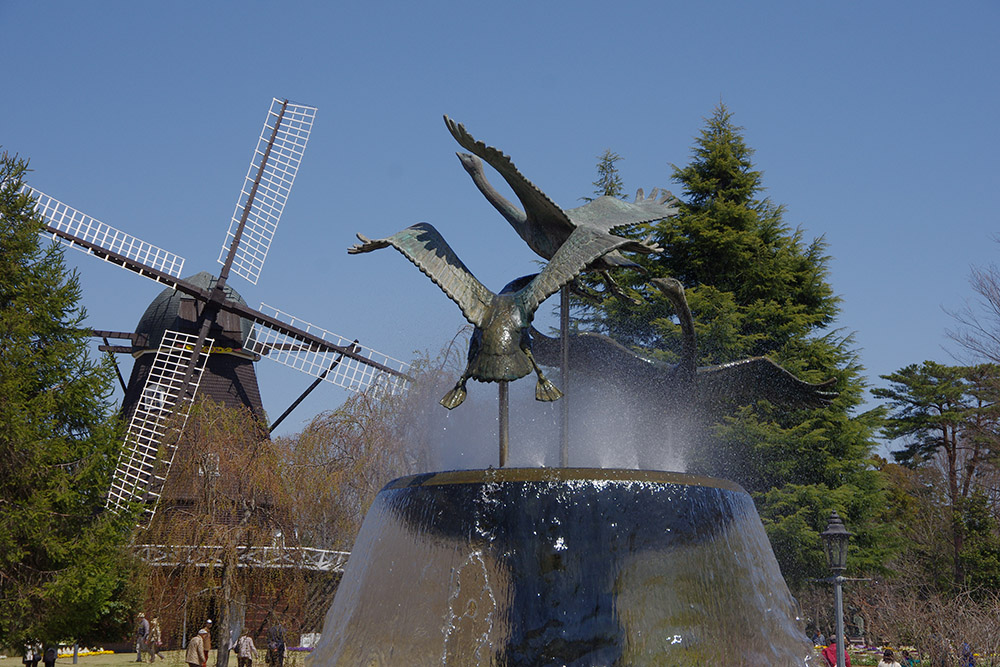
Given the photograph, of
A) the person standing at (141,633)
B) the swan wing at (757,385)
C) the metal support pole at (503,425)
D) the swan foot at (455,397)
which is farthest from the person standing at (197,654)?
the metal support pole at (503,425)

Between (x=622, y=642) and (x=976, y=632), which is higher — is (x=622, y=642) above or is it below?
below

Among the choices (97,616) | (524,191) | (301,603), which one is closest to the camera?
(524,191)

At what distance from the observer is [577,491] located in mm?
7754

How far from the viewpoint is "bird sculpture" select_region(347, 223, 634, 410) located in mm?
8766

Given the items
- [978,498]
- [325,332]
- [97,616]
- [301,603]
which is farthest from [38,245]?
[978,498]

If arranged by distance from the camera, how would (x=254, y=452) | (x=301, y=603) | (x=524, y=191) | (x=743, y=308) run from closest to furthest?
(x=524, y=191)
(x=743, y=308)
(x=301, y=603)
(x=254, y=452)

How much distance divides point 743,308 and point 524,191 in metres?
14.8

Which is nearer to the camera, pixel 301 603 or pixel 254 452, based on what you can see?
pixel 301 603

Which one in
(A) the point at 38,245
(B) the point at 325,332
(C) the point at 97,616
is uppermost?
(B) the point at 325,332

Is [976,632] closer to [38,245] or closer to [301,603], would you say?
[301,603]

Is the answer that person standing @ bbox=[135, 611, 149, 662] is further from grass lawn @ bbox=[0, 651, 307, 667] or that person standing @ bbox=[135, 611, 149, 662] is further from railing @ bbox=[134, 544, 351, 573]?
railing @ bbox=[134, 544, 351, 573]

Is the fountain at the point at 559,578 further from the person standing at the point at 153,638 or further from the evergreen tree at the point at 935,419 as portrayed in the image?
the evergreen tree at the point at 935,419

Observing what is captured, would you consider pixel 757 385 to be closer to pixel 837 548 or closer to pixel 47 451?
pixel 837 548

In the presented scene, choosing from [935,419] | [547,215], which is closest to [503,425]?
[547,215]
